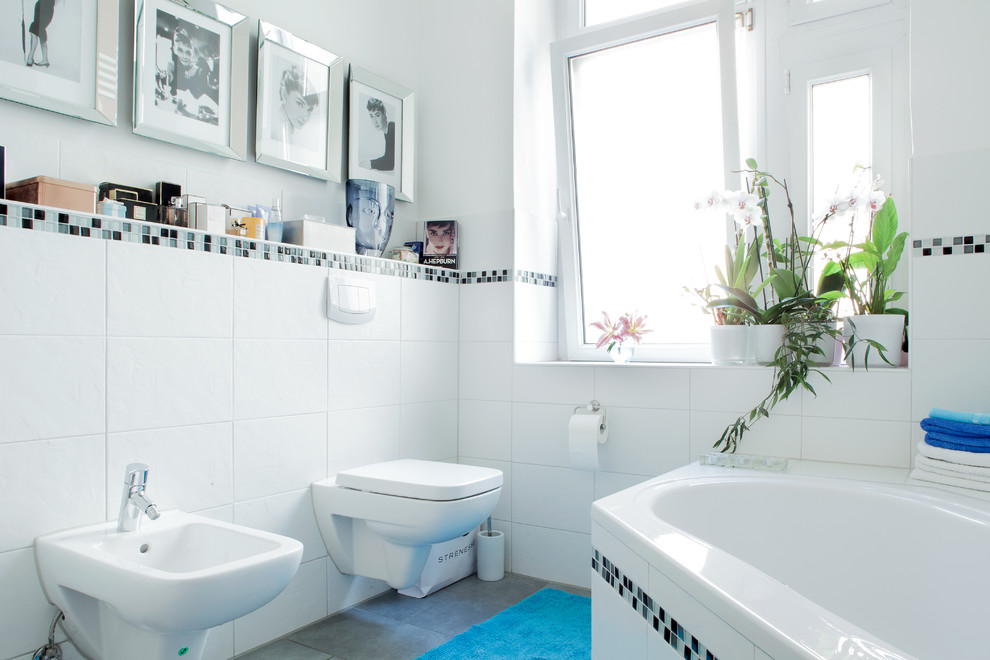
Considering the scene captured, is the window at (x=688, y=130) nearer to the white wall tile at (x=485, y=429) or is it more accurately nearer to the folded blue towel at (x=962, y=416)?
the white wall tile at (x=485, y=429)

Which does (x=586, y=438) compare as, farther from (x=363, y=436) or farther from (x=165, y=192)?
(x=165, y=192)

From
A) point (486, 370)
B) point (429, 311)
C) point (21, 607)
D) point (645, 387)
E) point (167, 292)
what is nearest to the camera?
point (21, 607)

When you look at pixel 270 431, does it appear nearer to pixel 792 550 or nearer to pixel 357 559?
pixel 357 559

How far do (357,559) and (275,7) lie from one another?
6.34 ft

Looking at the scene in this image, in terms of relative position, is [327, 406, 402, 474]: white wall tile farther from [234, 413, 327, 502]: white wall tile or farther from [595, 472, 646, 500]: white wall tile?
[595, 472, 646, 500]: white wall tile

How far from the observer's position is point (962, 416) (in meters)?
1.69

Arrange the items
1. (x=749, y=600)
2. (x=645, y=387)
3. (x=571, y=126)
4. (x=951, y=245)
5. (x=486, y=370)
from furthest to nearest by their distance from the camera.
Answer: (x=571, y=126)
(x=486, y=370)
(x=645, y=387)
(x=951, y=245)
(x=749, y=600)

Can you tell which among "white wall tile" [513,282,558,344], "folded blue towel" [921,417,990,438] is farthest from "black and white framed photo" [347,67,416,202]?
"folded blue towel" [921,417,990,438]

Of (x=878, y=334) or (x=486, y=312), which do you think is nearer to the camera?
(x=878, y=334)

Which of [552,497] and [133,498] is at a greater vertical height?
[133,498]

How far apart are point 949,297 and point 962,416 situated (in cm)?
40

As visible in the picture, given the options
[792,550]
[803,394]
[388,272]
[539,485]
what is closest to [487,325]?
[388,272]

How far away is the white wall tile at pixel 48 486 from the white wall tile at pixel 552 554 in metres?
1.57

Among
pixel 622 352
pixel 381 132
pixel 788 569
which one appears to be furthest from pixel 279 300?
pixel 788 569
